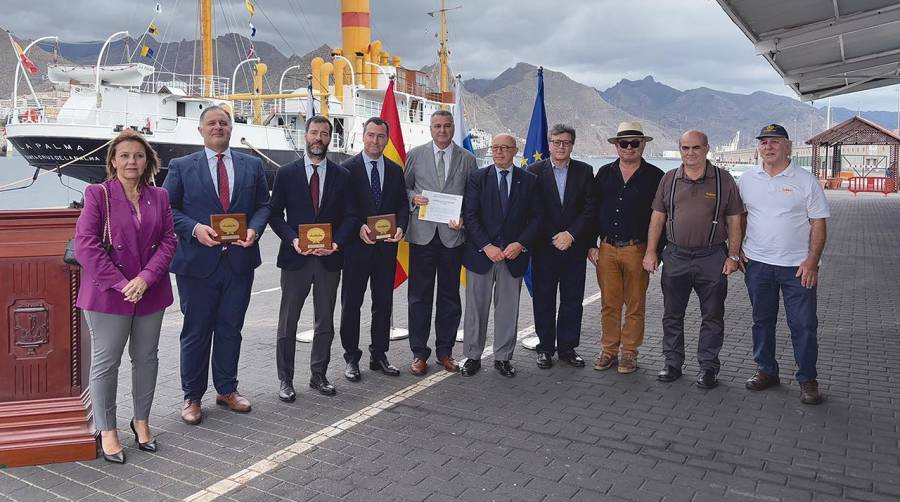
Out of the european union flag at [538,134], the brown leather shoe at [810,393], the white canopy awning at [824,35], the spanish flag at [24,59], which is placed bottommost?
the brown leather shoe at [810,393]

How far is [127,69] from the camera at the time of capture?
28.2 metres

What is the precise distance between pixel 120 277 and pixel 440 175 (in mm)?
2966

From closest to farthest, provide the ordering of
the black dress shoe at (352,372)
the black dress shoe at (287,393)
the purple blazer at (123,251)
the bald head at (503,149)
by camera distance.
Answer: 1. the purple blazer at (123,251)
2. the black dress shoe at (287,393)
3. the black dress shoe at (352,372)
4. the bald head at (503,149)

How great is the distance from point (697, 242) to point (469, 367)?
2.20m

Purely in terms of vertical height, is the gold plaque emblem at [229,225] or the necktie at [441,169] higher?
the necktie at [441,169]

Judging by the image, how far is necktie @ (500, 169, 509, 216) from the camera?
6.03 meters

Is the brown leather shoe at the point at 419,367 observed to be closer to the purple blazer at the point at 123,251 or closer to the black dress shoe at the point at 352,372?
the black dress shoe at the point at 352,372

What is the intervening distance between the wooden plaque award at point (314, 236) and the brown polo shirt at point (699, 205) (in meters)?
2.81

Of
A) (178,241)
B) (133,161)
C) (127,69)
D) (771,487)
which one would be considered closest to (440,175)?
(178,241)

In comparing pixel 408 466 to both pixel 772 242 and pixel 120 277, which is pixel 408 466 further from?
pixel 772 242

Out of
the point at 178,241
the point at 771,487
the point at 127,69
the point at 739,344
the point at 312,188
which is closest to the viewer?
the point at 771,487

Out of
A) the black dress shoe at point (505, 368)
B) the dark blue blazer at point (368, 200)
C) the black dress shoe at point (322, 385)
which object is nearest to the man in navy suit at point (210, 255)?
the black dress shoe at point (322, 385)

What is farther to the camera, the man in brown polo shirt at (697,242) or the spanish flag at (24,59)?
the spanish flag at (24,59)

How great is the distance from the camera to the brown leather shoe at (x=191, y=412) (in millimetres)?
4742
